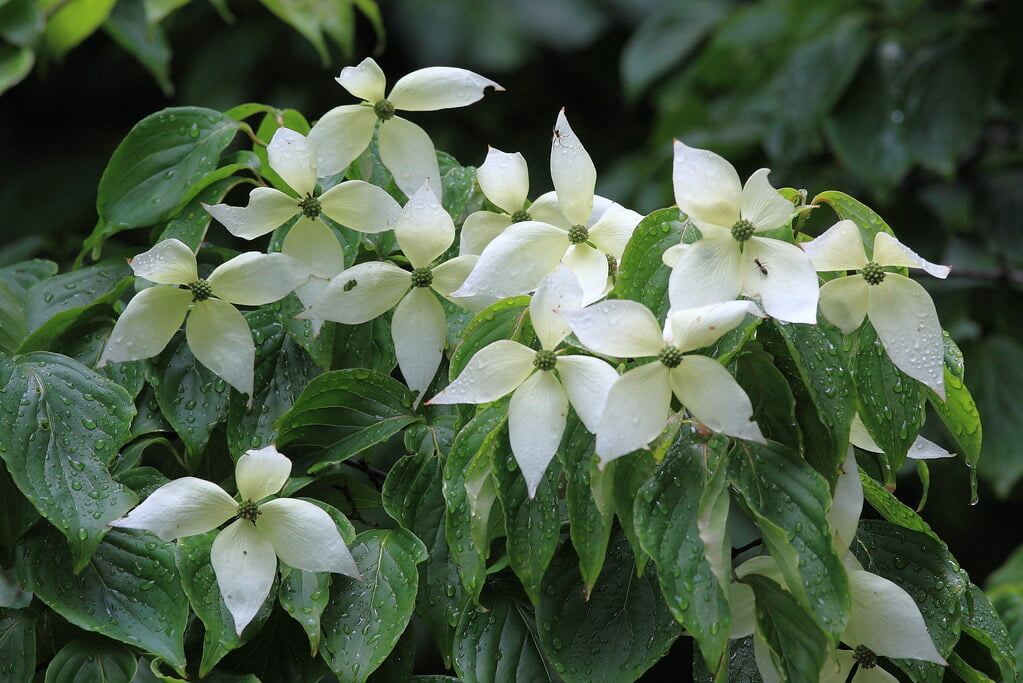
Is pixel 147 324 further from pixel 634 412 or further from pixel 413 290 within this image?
pixel 634 412

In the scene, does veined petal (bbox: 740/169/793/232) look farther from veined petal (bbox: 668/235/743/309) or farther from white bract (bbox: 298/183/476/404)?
white bract (bbox: 298/183/476/404)

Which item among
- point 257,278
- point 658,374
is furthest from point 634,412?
point 257,278

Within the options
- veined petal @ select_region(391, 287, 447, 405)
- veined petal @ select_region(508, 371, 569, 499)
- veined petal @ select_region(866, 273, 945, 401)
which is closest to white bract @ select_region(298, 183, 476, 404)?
veined petal @ select_region(391, 287, 447, 405)

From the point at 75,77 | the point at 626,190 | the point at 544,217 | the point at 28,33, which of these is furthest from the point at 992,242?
the point at 75,77

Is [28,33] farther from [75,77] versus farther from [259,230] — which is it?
[75,77]

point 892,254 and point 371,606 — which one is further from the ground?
point 892,254
